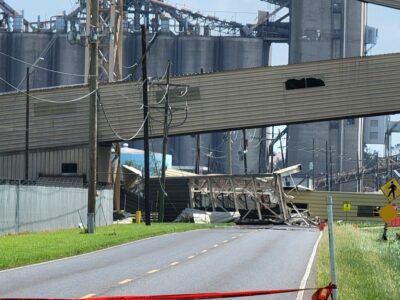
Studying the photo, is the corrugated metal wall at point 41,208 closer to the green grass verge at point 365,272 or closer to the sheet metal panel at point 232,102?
the sheet metal panel at point 232,102

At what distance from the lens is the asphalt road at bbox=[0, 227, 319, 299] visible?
1652 cm

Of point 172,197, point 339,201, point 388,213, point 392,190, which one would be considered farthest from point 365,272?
point 339,201

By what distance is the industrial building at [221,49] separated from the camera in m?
130

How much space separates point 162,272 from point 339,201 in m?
61.4

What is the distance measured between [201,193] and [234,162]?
67467 mm

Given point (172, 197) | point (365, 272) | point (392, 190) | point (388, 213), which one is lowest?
point (172, 197)

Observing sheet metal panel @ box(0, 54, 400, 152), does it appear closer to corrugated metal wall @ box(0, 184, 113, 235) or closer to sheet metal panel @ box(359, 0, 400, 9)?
sheet metal panel @ box(359, 0, 400, 9)

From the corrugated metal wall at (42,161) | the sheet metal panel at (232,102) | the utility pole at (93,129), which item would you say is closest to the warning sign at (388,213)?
the utility pole at (93,129)

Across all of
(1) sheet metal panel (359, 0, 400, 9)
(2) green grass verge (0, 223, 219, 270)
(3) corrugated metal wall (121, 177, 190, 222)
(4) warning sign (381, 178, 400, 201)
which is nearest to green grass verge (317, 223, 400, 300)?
(4) warning sign (381, 178, 400, 201)

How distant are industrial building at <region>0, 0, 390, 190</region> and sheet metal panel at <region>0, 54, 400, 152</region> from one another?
62.1 metres

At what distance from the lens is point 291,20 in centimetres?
13212

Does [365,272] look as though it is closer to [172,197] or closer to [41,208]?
[41,208]

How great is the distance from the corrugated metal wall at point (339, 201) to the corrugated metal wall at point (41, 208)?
2876 cm

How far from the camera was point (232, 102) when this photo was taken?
202ft
